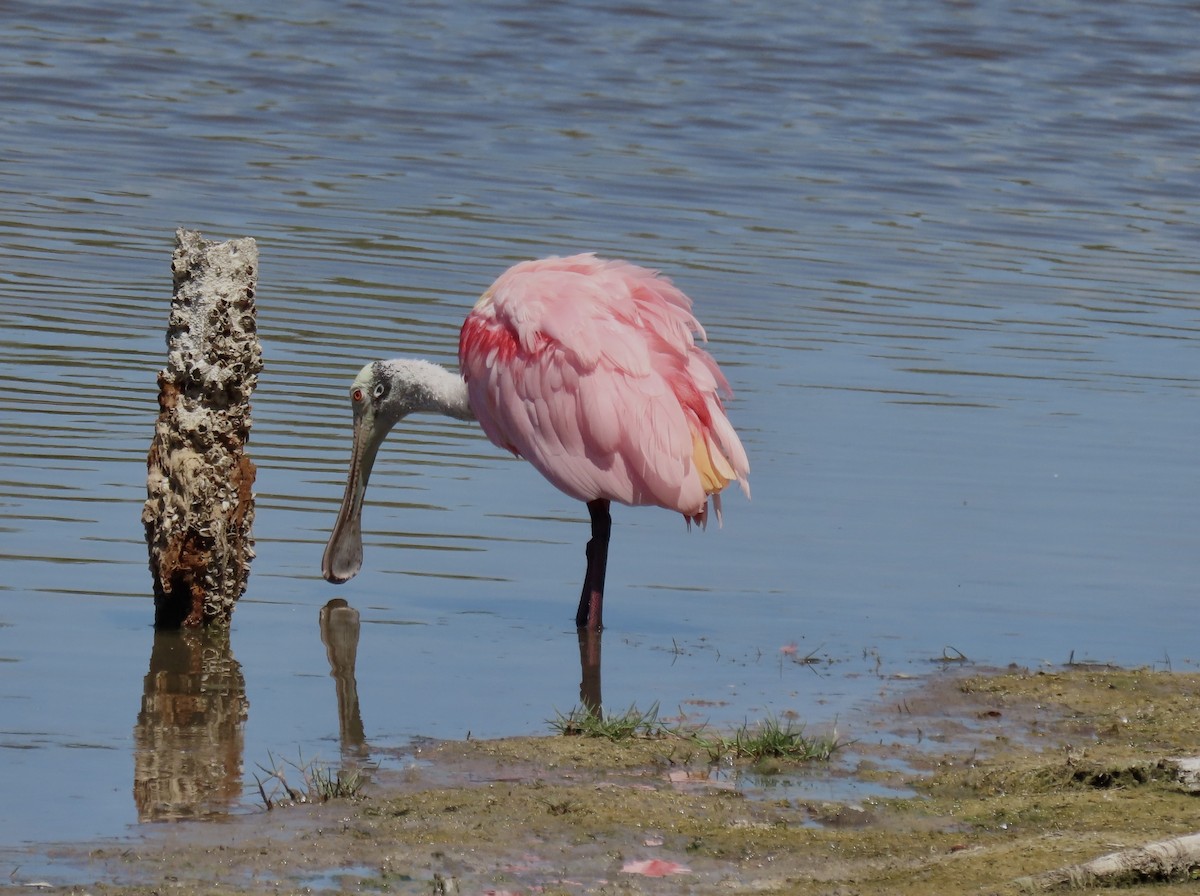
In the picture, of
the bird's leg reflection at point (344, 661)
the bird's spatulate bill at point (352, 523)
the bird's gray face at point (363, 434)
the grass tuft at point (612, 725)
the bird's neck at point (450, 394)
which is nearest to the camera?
the grass tuft at point (612, 725)

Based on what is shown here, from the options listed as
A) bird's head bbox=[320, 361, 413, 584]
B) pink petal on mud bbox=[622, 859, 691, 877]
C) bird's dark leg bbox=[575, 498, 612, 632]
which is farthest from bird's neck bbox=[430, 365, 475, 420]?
pink petal on mud bbox=[622, 859, 691, 877]

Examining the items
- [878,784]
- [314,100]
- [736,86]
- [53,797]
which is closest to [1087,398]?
[878,784]

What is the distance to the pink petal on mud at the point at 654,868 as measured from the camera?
527cm

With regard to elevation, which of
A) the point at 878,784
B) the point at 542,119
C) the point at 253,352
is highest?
the point at 542,119

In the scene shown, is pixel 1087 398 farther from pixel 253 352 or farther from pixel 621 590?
pixel 253 352

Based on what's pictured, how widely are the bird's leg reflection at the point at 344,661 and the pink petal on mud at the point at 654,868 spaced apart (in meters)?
1.29

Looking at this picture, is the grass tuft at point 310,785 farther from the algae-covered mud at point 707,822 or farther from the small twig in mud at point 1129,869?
the small twig in mud at point 1129,869

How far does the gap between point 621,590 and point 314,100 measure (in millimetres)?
13421

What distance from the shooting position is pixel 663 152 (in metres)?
19.9

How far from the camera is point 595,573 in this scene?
8.06 m

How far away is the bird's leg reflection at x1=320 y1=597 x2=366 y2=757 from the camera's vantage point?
6.64 meters

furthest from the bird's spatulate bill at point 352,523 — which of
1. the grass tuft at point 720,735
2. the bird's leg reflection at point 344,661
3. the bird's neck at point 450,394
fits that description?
the grass tuft at point 720,735

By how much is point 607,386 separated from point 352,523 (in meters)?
1.02

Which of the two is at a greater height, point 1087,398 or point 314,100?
point 314,100
